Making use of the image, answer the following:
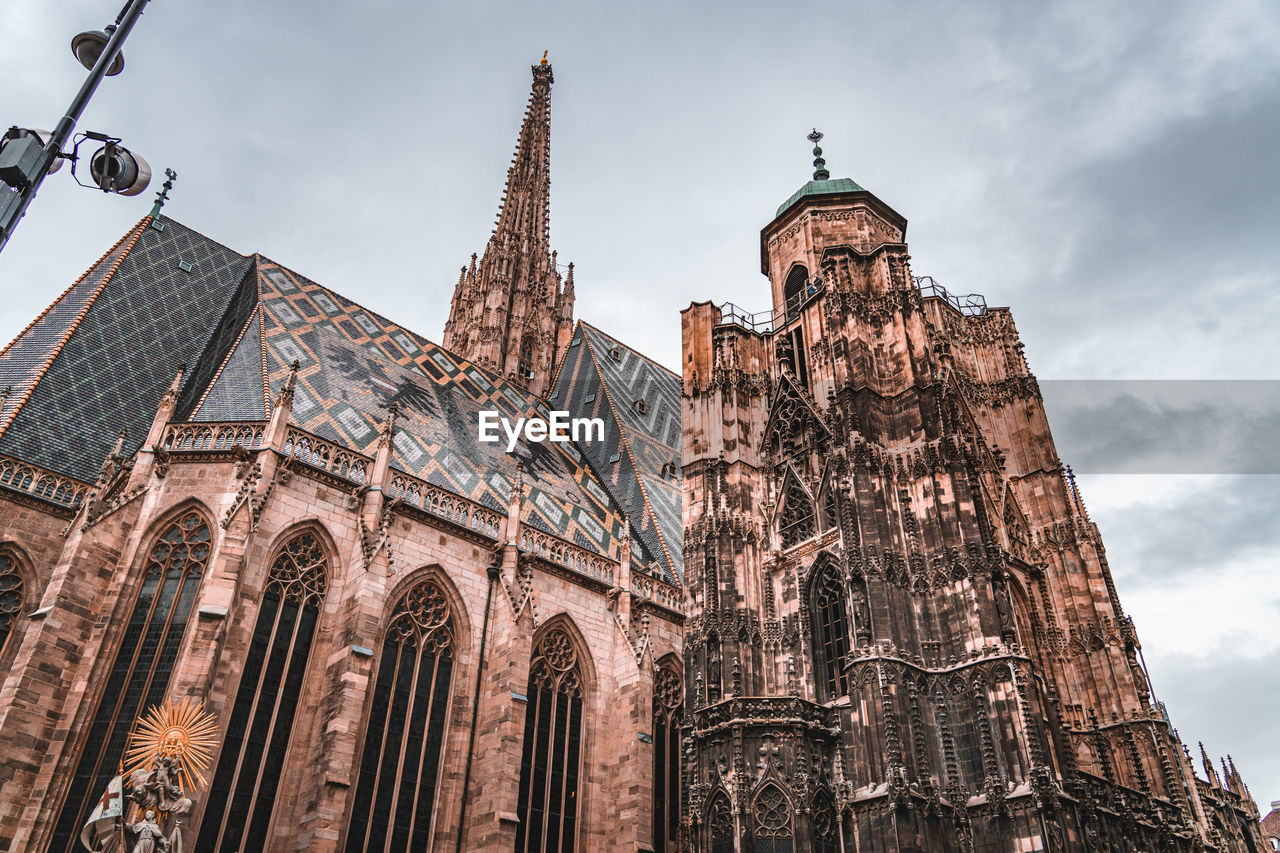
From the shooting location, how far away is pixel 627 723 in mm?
16828

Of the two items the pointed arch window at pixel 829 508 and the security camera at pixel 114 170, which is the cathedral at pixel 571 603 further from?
the security camera at pixel 114 170

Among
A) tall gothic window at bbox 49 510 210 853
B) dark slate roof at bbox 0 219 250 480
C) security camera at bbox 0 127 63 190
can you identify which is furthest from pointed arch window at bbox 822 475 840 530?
dark slate roof at bbox 0 219 250 480

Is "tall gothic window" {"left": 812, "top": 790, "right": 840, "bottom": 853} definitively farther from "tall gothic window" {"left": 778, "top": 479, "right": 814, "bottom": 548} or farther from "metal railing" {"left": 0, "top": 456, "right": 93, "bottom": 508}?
"metal railing" {"left": 0, "top": 456, "right": 93, "bottom": 508}

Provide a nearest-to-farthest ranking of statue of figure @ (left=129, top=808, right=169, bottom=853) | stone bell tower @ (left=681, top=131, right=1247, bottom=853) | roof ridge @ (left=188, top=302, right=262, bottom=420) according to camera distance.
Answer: statue of figure @ (left=129, top=808, right=169, bottom=853) → stone bell tower @ (left=681, top=131, right=1247, bottom=853) → roof ridge @ (left=188, top=302, right=262, bottom=420)

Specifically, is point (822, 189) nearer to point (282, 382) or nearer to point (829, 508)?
point (829, 508)

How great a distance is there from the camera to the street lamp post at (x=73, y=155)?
16.1ft

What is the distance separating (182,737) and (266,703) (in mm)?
2277

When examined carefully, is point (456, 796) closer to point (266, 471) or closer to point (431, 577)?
point (431, 577)

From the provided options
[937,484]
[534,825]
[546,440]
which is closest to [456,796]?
[534,825]

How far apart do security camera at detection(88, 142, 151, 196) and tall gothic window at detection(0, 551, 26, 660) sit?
37.2ft

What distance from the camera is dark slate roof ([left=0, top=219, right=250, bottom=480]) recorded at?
52.0 ft

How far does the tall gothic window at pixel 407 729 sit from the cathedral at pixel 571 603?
2.1 inches

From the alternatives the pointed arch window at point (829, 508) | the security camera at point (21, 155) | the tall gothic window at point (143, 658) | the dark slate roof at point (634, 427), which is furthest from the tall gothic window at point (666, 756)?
the security camera at point (21, 155)

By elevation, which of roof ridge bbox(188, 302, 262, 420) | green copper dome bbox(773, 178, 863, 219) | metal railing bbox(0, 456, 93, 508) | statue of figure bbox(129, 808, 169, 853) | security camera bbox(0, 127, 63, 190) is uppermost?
green copper dome bbox(773, 178, 863, 219)
